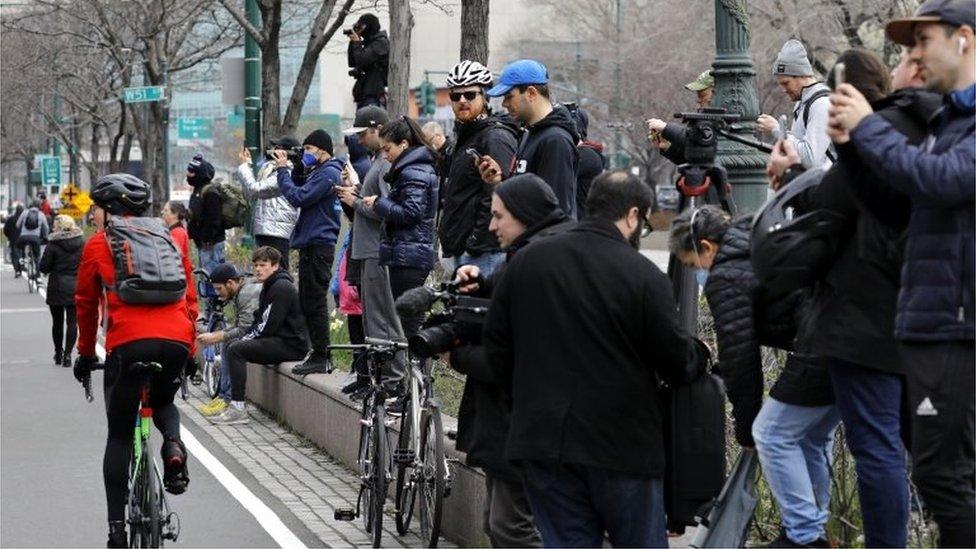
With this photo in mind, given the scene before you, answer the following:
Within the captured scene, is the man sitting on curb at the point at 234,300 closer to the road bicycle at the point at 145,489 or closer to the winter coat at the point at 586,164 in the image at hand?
the winter coat at the point at 586,164

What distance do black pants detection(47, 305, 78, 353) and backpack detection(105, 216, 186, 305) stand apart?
42.4 ft

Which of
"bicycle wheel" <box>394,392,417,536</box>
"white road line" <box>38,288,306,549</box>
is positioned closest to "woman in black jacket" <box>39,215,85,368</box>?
"white road line" <box>38,288,306,549</box>

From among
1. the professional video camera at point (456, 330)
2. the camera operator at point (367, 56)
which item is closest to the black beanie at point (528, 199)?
the professional video camera at point (456, 330)

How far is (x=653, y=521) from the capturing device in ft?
18.9

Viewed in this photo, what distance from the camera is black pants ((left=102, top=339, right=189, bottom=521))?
8398mm

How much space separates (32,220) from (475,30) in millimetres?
29336

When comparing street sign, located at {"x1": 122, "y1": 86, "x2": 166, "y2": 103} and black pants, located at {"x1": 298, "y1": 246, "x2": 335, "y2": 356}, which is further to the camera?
street sign, located at {"x1": 122, "y1": 86, "x2": 166, "y2": 103}

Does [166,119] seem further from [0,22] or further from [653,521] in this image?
[653,521]

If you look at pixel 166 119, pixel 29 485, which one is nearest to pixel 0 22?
pixel 166 119

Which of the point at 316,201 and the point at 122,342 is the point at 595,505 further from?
the point at 316,201

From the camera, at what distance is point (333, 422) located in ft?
41.0

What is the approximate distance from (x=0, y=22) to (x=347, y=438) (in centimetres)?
2589

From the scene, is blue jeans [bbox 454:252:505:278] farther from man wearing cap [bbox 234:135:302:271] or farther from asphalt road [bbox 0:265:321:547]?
man wearing cap [bbox 234:135:302:271]

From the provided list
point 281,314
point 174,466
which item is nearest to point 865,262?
point 174,466
